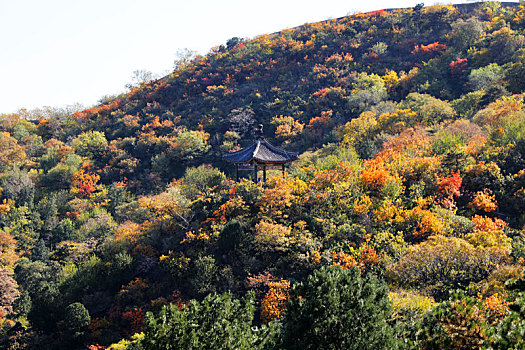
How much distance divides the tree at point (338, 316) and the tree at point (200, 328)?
1364 mm

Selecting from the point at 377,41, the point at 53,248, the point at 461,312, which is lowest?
the point at 53,248

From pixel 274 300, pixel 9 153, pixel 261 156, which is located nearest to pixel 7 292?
pixel 261 156

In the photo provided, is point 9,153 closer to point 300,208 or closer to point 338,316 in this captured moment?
point 300,208

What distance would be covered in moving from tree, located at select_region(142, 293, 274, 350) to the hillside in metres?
0.05

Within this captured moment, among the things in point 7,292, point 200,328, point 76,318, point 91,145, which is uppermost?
point 200,328

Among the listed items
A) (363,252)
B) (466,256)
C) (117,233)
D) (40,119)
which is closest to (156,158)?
(117,233)

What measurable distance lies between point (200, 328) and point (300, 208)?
1330 centimetres

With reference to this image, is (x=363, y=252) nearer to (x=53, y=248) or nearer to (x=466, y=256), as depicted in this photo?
(x=466, y=256)

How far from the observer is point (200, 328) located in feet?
32.3

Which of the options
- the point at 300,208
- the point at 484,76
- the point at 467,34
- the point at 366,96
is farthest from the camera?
the point at 467,34

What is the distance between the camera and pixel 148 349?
957 centimetres

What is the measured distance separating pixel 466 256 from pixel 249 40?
55.7 meters

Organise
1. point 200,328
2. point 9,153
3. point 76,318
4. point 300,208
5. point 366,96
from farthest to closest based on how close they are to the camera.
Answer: point 9,153
point 366,96
point 300,208
point 76,318
point 200,328

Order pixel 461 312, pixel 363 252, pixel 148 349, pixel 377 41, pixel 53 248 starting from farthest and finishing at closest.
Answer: pixel 377 41 → pixel 53 248 → pixel 363 252 → pixel 148 349 → pixel 461 312
